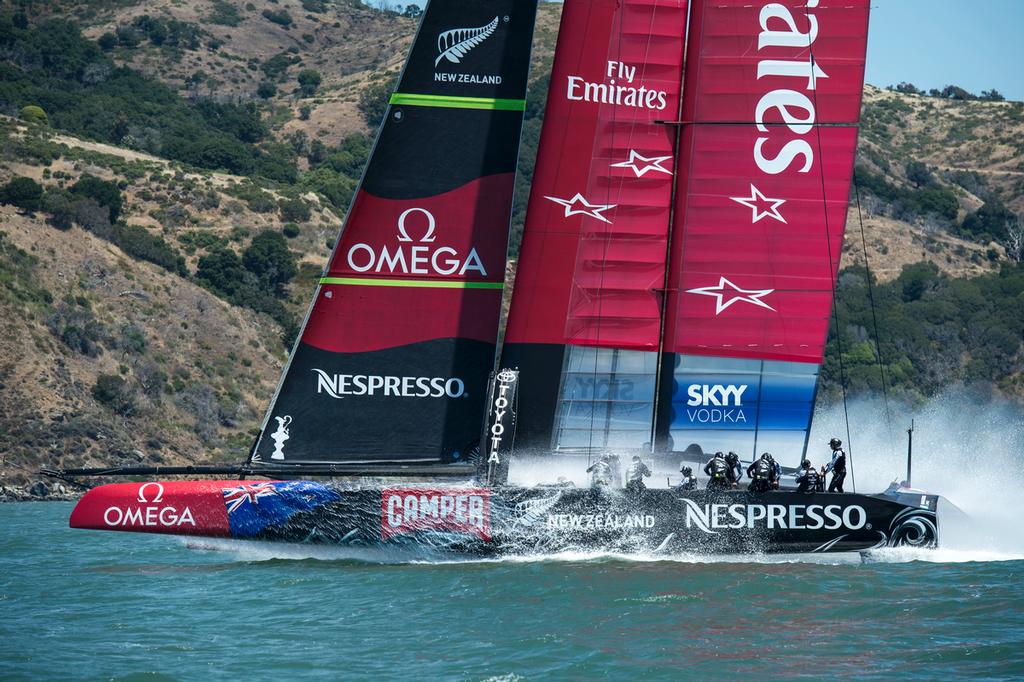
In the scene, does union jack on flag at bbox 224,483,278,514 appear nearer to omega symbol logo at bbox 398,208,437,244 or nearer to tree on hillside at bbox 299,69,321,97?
omega symbol logo at bbox 398,208,437,244

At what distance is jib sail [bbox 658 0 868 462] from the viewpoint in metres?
20.5

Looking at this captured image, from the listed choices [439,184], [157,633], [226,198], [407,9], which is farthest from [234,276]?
[407,9]

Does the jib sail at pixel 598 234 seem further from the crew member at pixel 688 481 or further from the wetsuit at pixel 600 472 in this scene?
the crew member at pixel 688 481

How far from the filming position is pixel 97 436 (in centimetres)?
4316

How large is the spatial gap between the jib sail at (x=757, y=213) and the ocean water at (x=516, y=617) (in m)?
2.59

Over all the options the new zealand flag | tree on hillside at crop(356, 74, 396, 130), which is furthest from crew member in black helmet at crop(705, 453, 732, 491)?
tree on hillside at crop(356, 74, 396, 130)

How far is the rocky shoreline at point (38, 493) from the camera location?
40000 millimetres

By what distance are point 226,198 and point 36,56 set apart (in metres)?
28.6

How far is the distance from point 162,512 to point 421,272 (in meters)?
4.97

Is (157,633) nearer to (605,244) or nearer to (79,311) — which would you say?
(605,244)

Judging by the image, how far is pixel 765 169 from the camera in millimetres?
20484

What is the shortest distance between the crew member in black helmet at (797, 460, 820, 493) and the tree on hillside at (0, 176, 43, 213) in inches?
1683

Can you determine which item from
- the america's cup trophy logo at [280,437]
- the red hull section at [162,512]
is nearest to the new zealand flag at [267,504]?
the red hull section at [162,512]

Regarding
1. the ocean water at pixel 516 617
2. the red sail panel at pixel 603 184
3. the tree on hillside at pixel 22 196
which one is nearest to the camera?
the ocean water at pixel 516 617
